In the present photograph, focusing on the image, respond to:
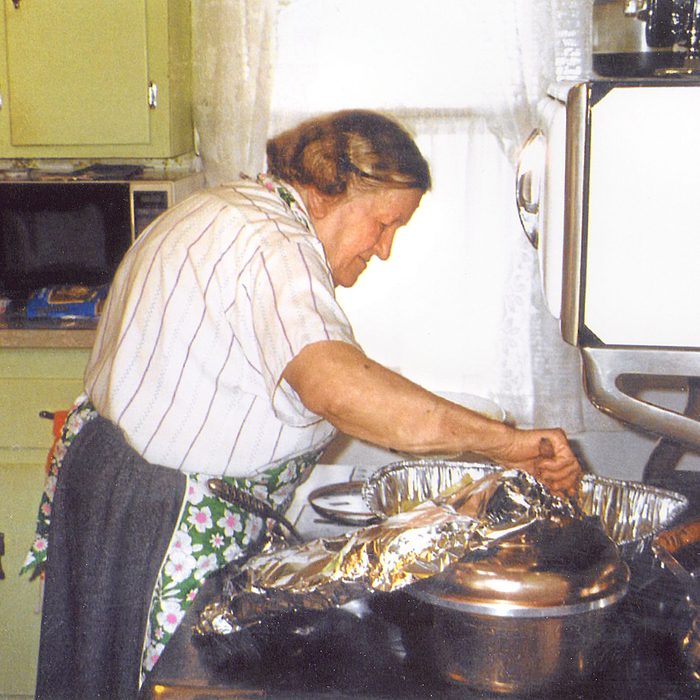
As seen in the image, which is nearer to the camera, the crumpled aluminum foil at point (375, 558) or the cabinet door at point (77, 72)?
the crumpled aluminum foil at point (375, 558)

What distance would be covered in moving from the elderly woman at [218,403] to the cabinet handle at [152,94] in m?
0.90

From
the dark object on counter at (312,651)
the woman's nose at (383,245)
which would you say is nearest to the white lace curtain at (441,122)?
the woman's nose at (383,245)

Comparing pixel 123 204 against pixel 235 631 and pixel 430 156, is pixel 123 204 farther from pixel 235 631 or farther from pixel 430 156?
pixel 235 631

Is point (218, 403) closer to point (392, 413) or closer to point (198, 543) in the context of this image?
point (198, 543)

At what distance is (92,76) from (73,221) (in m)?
0.33

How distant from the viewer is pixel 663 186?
33.3 inches

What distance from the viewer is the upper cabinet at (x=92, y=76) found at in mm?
2111

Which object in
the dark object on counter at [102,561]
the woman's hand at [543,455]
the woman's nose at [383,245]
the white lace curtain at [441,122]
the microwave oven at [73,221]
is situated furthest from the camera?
the white lace curtain at [441,122]

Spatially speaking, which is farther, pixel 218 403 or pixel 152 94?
pixel 152 94

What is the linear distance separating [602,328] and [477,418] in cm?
17

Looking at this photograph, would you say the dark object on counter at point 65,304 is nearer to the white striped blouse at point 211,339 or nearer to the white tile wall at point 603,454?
the white tile wall at point 603,454

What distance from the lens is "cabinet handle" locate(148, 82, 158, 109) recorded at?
2.13 metres

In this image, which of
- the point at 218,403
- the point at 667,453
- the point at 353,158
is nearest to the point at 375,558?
the point at 218,403

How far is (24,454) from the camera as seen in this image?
2090mm
